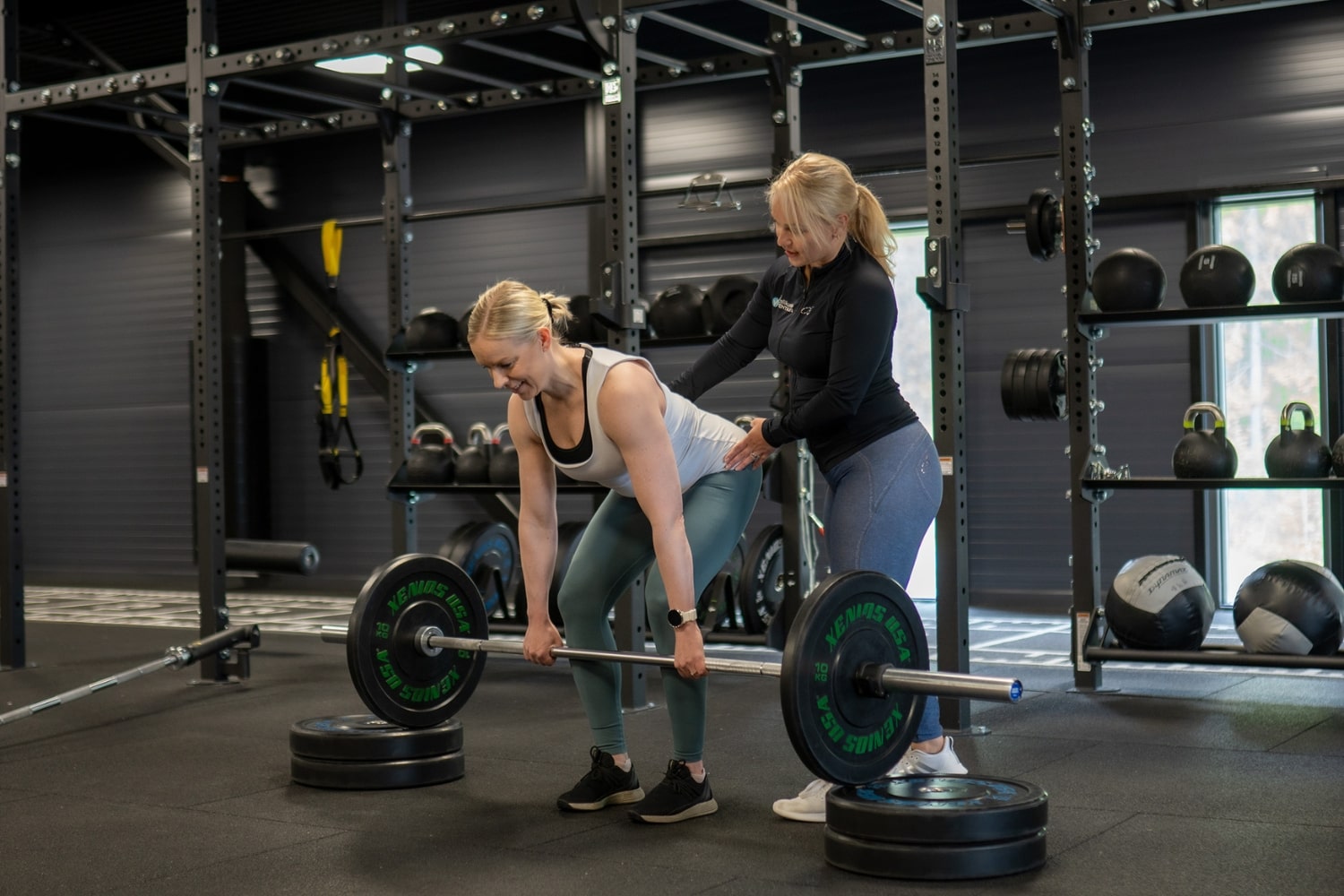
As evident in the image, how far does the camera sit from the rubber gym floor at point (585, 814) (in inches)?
98.5

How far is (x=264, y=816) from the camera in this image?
3.03m

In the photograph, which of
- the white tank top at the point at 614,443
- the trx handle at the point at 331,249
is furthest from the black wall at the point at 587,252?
the white tank top at the point at 614,443

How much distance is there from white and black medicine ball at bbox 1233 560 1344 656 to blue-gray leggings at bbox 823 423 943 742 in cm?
188

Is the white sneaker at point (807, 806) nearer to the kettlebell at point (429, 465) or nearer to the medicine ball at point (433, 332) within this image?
the kettlebell at point (429, 465)

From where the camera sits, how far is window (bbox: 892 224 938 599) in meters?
7.49

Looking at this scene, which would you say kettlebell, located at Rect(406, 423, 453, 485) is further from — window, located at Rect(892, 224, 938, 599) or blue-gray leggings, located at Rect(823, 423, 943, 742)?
window, located at Rect(892, 224, 938, 599)

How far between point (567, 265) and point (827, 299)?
551 cm

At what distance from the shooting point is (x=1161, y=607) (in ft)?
14.0

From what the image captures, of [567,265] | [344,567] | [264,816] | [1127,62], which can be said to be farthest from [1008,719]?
[344,567]

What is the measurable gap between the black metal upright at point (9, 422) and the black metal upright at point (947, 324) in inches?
138

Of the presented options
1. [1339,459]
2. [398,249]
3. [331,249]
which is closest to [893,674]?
[1339,459]

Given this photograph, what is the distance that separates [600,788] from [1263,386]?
4787 millimetres

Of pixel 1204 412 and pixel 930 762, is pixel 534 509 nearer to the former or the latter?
pixel 930 762

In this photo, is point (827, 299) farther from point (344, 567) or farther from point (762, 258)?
point (344, 567)
